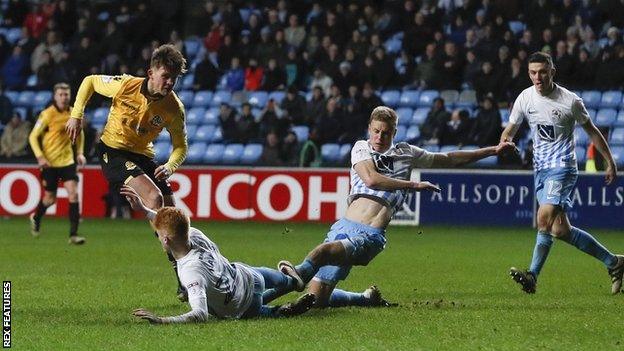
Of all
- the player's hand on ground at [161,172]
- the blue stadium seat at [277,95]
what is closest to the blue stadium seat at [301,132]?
the blue stadium seat at [277,95]

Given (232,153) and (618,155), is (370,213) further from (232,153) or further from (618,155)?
(232,153)

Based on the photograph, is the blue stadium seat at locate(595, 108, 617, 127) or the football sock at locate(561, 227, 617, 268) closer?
the football sock at locate(561, 227, 617, 268)

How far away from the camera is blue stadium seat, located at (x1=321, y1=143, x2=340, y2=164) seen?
24594 mm

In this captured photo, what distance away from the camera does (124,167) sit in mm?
11125

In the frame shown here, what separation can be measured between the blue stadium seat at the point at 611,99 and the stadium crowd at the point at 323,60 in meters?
0.17

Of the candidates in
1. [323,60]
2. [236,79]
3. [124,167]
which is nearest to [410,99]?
[323,60]

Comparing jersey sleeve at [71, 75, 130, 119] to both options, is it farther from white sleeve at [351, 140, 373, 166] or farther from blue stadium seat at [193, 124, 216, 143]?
blue stadium seat at [193, 124, 216, 143]

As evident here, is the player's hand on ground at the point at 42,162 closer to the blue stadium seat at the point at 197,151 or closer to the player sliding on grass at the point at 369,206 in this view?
the blue stadium seat at the point at 197,151

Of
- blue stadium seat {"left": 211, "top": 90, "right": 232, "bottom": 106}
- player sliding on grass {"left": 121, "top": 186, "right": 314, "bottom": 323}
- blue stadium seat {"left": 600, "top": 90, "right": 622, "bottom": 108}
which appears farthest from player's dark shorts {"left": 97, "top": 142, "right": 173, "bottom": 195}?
blue stadium seat {"left": 211, "top": 90, "right": 232, "bottom": 106}

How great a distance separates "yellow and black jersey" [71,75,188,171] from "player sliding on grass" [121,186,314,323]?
1978 mm

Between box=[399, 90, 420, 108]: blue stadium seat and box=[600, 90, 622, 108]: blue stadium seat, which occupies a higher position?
box=[600, 90, 622, 108]: blue stadium seat

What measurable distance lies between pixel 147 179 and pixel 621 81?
14962 mm

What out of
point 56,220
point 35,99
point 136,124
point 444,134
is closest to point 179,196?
point 56,220

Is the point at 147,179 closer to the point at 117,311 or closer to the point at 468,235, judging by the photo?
the point at 117,311
